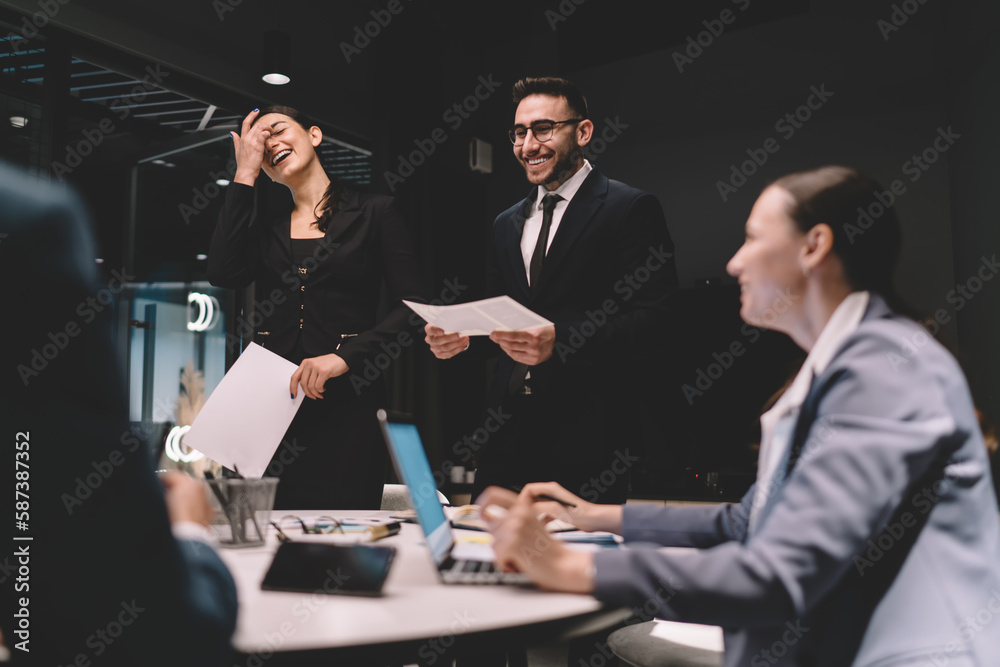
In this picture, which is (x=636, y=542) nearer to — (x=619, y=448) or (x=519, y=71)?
(x=619, y=448)

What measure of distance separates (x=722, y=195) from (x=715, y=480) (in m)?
1.84

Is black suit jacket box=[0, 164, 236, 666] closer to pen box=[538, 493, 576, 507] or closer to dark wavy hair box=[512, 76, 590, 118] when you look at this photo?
pen box=[538, 493, 576, 507]

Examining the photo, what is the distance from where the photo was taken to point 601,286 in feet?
6.16

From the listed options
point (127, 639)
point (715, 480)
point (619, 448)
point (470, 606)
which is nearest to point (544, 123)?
point (619, 448)

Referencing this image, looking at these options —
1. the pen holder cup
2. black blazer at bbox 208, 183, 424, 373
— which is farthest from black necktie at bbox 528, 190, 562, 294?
the pen holder cup

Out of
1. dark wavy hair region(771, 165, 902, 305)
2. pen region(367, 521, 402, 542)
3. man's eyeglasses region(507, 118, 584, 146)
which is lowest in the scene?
pen region(367, 521, 402, 542)

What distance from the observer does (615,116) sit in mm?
4973

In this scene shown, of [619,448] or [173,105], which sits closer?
[619,448]

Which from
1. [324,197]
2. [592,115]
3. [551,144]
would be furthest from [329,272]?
[592,115]

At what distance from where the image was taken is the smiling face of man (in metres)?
1.98

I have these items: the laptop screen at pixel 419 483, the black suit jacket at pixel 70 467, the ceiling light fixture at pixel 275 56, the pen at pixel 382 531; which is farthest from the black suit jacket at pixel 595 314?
the ceiling light fixture at pixel 275 56

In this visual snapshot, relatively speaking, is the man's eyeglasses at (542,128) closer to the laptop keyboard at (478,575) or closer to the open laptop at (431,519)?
the open laptop at (431,519)

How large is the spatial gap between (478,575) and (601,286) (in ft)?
3.47

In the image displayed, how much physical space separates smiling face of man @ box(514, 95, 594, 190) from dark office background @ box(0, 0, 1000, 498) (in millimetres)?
1755
